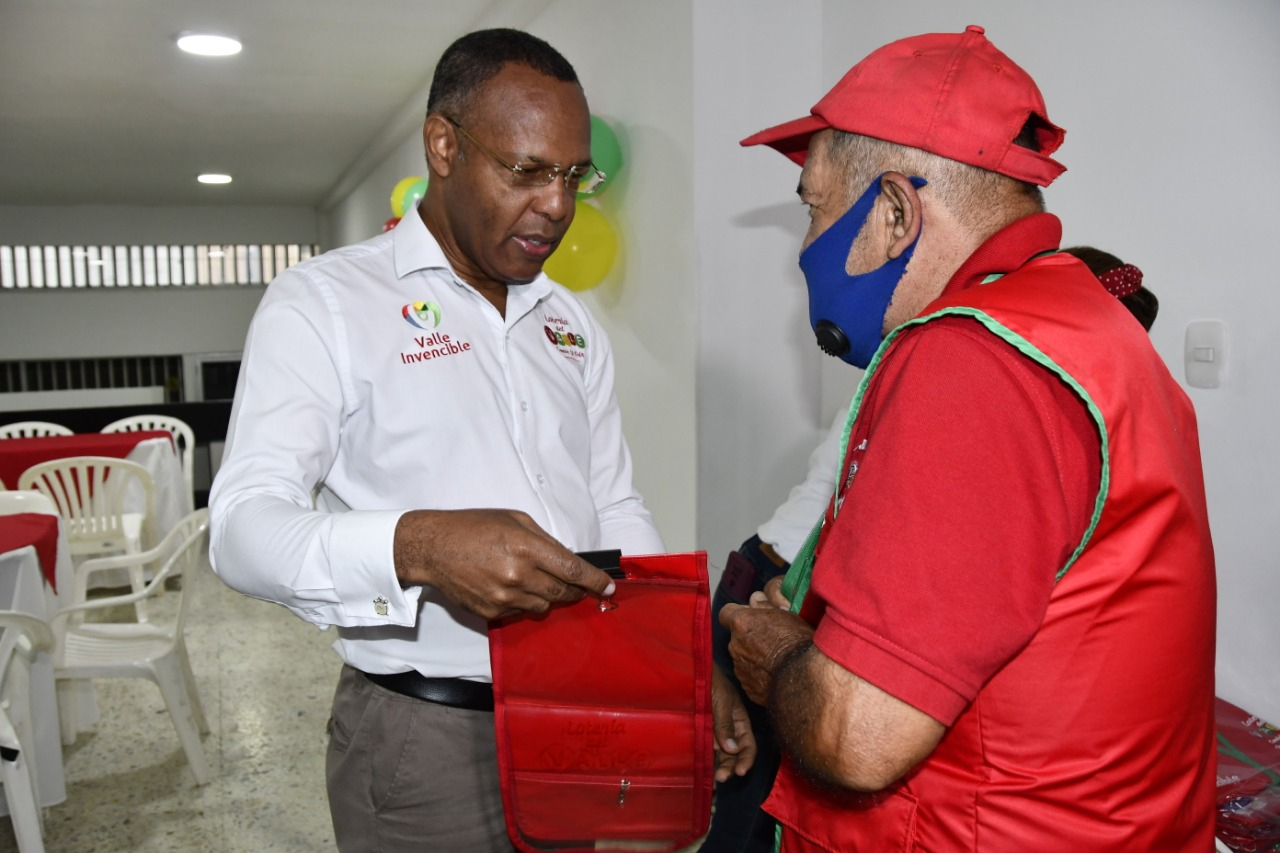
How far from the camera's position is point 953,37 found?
0.87 metres

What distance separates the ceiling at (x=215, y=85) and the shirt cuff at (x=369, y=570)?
3.53 m

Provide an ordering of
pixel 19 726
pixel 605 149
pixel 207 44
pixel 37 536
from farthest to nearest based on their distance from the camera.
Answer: pixel 207 44 → pixel 605 149 → pixel 37 536 → pixel 19 726

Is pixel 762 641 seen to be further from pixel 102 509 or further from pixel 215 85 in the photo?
pixel 215 85

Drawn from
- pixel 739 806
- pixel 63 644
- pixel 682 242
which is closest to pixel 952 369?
pixel 739 806

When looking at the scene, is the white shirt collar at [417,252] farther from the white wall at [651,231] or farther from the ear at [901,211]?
the white wall at [651,231]

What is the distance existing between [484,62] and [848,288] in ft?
2.21

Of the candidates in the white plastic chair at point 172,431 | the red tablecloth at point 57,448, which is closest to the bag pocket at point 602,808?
the red tablecloth at point 57,448

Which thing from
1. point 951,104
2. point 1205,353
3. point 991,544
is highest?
point 951,104

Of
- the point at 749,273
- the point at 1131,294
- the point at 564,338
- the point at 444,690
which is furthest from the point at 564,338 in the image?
the point at 749,273

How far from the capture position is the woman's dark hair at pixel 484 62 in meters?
1.28

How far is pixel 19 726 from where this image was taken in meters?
2.35

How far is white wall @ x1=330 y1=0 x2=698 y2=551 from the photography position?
2980 millimetres

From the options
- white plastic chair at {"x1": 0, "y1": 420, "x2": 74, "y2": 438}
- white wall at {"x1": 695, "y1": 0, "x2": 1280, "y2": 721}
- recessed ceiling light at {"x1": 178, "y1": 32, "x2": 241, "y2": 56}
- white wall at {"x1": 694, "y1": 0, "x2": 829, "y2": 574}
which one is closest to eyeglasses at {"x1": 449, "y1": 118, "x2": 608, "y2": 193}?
white wall at {"x1": 695, "y1": 0, "x2": 1280, "y2": 721}

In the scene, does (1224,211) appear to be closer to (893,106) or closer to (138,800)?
(893,106)
